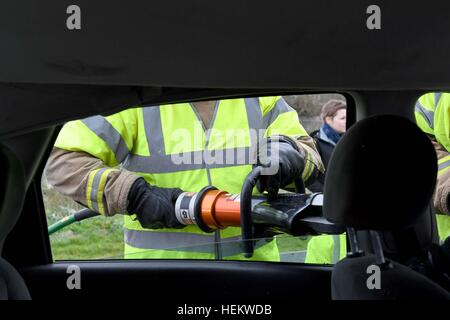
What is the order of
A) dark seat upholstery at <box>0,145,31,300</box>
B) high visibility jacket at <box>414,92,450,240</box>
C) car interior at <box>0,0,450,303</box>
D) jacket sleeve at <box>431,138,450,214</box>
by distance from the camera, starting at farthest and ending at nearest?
1. jacket sleeve at <box>431,138,450,214</box>
2. high visibility jacket at <box>414,92,450,240</box>
3. dark seat upholstery at <box>0,145,31,300</box>
4. car interior at <box>0,0,450,303</box>

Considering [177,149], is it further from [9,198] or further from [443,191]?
[9,198]

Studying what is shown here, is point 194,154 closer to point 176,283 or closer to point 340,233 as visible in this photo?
point 176,283

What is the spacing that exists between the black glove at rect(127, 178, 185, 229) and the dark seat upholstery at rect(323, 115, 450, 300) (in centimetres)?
75

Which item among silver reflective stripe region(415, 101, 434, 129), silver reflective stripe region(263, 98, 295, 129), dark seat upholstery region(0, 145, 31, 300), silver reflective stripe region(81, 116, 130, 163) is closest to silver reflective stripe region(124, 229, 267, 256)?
silver reflective stripe region(81, 116, 130, 163)

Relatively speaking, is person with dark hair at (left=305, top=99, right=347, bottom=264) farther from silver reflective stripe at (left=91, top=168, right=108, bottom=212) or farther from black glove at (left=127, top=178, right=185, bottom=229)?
silver reflective stripe at (left=91, top=168, right=108, bottom=212)

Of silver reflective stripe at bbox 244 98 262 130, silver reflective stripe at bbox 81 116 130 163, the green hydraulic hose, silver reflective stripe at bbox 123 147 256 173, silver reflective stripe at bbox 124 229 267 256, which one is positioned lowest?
silver reflective stripe at bbox 124 229 267 256

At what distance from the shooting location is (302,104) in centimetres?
195

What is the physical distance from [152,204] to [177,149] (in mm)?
174

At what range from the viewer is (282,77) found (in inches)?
46.7

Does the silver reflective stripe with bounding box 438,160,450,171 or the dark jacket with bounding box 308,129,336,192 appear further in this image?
the silver reflective stripe with bounding box 438,160,450,171

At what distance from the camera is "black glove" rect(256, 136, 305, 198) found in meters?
1.84

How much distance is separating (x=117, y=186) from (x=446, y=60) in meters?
1.16

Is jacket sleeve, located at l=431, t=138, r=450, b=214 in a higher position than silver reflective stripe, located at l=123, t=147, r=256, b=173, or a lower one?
lower
